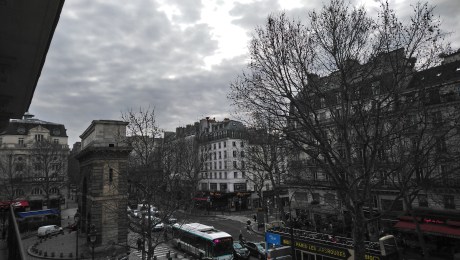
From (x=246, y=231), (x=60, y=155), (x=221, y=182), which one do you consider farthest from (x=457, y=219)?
(x=60, y=155)

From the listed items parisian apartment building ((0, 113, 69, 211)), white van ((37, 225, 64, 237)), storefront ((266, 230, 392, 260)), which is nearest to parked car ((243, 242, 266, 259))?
storefront ((266, 230, 392, 260))

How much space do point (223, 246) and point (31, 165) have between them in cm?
4814

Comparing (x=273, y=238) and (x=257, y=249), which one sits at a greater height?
(x=273, y=238)

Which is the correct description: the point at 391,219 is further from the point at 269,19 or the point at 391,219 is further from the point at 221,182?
the point at 221,182

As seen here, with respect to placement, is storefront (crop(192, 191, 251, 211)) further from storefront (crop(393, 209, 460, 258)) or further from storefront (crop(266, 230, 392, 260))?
storefront (crop(266, 230, 392, 260))

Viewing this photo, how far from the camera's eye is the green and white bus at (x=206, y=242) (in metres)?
23.2

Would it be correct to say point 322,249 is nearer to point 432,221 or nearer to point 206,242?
point 206,242

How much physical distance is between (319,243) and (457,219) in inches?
532

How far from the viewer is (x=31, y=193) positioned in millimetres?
53312

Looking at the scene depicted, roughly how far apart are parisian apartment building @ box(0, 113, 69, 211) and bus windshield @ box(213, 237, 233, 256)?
121 feet

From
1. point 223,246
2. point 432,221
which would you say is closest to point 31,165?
point 223,246

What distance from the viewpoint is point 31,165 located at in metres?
53.8

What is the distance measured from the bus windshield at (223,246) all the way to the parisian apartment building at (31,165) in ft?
121

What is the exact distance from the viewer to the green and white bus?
76.0ft
